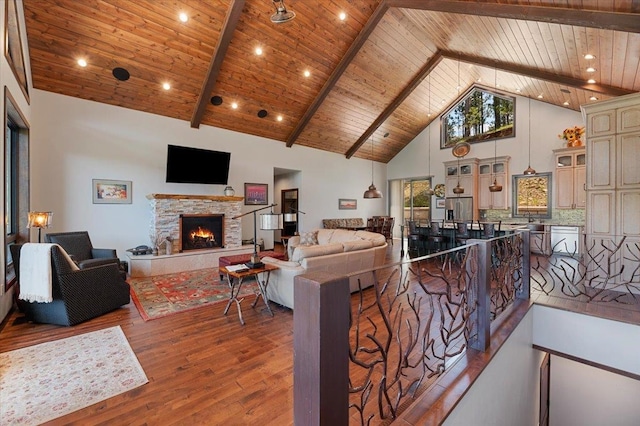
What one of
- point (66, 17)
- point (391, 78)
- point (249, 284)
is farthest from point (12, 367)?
point (391, 78)

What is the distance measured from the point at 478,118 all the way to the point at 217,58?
8295 mm

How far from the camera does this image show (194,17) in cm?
486

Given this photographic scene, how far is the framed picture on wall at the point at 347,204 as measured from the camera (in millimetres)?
10820

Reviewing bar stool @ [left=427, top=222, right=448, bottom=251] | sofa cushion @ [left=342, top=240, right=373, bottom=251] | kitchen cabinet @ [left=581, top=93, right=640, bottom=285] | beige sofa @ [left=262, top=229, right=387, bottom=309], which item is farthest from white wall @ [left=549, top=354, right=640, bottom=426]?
sofa cushion @ [left=342, top=240, right=373, bottom=251]

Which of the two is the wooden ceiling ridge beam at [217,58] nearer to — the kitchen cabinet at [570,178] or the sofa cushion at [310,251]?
the sofa cushion at [310,251]

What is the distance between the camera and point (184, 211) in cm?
655

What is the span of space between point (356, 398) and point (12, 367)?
9.95 ft

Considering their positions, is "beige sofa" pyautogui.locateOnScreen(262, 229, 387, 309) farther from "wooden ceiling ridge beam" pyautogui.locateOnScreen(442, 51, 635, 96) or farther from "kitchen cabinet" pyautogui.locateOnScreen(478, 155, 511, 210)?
"kitchen cabinet" pyautogui.locateOnScreen(478, 155, 511, 210)

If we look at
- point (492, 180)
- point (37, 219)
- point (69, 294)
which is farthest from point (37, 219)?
point (492, 180)

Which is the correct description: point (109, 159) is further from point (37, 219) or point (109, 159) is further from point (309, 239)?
point (309, 239)

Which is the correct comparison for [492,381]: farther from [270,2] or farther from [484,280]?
[270,2]

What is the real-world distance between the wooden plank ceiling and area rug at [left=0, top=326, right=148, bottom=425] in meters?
4.84

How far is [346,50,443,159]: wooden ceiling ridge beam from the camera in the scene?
24.6 ft

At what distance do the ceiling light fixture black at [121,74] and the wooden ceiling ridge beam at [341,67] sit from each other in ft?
13.8
